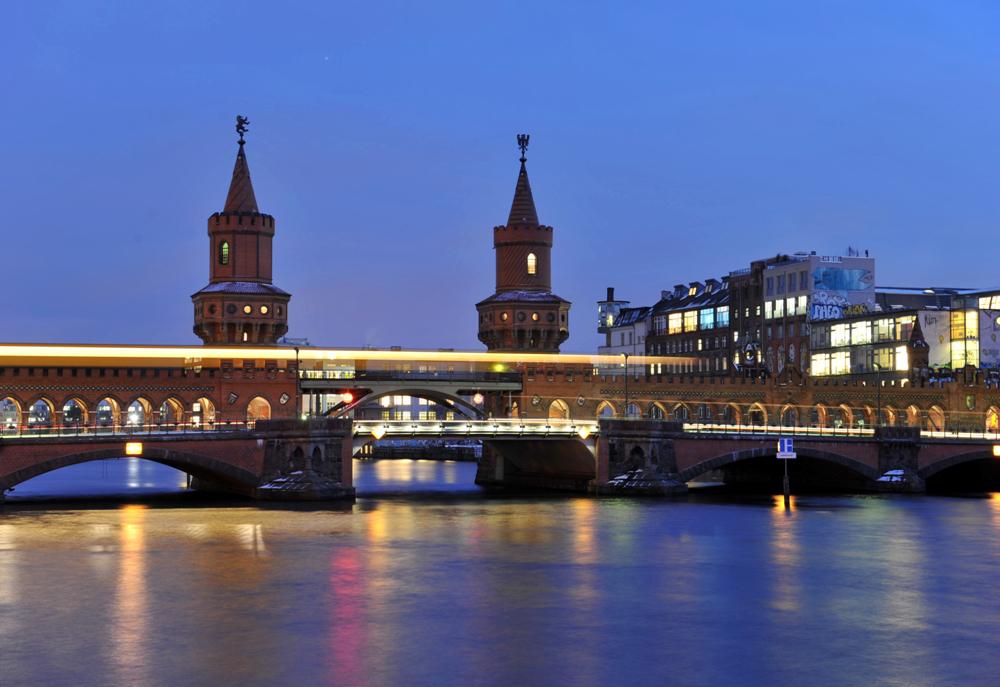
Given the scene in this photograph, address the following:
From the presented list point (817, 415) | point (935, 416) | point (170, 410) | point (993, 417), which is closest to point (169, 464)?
point (170, 410)

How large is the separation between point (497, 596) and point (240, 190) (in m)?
81.1

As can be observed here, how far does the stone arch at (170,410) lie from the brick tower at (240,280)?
387 inches

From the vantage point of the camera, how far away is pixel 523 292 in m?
142

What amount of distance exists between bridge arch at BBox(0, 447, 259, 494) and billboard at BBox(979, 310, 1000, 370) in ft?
309

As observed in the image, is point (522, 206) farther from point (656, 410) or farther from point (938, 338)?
point (938, 338)

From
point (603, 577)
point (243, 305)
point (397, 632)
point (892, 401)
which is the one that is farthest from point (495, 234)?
point (397, 632)

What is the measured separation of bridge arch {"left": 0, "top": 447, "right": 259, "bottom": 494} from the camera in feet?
282

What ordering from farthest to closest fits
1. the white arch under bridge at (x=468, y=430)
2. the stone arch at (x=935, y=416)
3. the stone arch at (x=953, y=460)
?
the stone arch at (x=935, y=416) → the stone arch at (x=953, y=460) → the white arch under bridge at (x=468, y=430)

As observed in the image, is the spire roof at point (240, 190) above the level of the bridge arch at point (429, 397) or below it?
above

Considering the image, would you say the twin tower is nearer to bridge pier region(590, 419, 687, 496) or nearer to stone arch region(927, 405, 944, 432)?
bridge pier region(590, 419, 687, 496)

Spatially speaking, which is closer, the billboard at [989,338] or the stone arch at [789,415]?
the stone arch at [789,415]

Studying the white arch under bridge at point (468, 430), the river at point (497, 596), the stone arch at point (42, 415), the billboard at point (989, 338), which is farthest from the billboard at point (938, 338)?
the stone arch at point (42, 415)

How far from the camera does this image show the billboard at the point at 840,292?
180m

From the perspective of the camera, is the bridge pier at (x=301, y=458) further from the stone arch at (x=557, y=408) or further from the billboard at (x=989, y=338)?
the billboard at (x=989, y=338)
